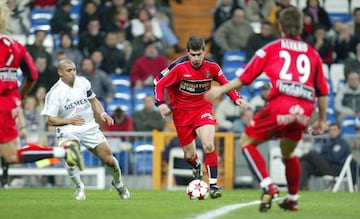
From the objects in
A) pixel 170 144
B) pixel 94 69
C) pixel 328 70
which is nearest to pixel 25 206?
pixel 170 144

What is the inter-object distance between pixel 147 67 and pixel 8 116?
12.7 meters

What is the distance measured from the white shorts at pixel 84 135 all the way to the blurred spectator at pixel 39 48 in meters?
9.80

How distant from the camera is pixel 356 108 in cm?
2508

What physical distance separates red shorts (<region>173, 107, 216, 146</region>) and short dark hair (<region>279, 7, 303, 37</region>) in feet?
14.8

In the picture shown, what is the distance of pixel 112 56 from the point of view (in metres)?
26.5

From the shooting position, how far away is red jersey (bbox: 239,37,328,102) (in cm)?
1238

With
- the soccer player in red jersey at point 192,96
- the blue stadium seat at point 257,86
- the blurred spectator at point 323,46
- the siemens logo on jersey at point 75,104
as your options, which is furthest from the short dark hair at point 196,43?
the blurred spectator at point 323,46

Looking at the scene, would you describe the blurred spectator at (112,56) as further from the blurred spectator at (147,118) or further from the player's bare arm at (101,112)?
the player's bare arm at (101,112)

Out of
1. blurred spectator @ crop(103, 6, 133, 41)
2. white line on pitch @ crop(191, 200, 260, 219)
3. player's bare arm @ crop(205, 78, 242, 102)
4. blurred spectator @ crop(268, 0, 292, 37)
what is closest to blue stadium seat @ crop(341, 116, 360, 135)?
blurred spectator @ crop(268, 0, 292, 37)

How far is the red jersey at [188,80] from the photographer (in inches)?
658

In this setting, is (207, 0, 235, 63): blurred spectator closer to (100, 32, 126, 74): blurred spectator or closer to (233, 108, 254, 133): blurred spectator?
(100, 32, 126, 74): blurred spectator

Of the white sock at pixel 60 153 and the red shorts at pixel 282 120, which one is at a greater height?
the red shorts at pixel 282 120

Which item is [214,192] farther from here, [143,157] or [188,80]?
[143,157]

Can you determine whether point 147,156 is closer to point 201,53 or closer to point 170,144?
point 170,144
